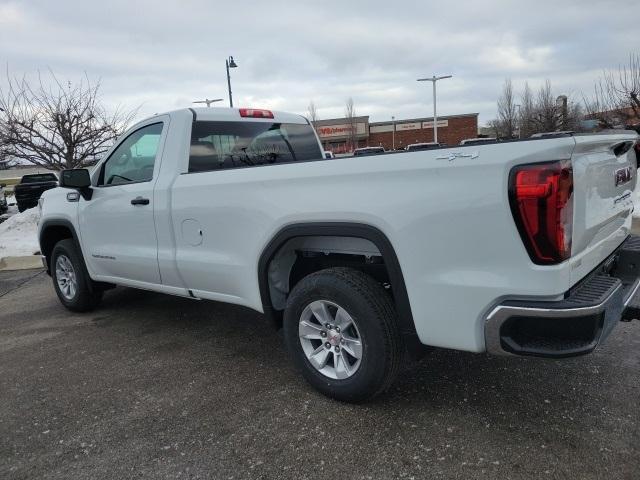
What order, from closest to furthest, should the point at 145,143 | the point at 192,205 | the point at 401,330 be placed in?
the point at 401,330 → the point at 192,205 → the point at 145,143

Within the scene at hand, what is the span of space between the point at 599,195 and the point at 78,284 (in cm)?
479

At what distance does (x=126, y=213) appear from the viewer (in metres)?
4.36

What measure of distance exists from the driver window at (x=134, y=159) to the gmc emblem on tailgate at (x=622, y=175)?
326cm

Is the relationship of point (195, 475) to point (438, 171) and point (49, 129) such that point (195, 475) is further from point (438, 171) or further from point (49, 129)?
point (49, 129)

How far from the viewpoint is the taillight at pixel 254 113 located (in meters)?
4.48

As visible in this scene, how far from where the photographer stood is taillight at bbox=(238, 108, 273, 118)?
4.48 metres

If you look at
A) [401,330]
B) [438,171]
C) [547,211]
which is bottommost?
[401,330]

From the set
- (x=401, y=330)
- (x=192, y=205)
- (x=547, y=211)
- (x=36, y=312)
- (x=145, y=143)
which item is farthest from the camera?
(x=36, y=312)

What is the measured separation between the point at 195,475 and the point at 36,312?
13.9 ft

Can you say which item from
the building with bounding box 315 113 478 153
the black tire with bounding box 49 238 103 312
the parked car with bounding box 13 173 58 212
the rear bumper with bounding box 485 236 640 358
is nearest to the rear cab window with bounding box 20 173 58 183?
the parked car with bounding box 13 173 58 212

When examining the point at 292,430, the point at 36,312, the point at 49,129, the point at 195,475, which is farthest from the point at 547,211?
the point at 49,129

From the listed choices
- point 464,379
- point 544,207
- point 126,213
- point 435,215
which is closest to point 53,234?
point 126,213

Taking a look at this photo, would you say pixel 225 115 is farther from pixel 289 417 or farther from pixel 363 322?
pixel 289 417

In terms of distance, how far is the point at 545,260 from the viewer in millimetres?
2281
